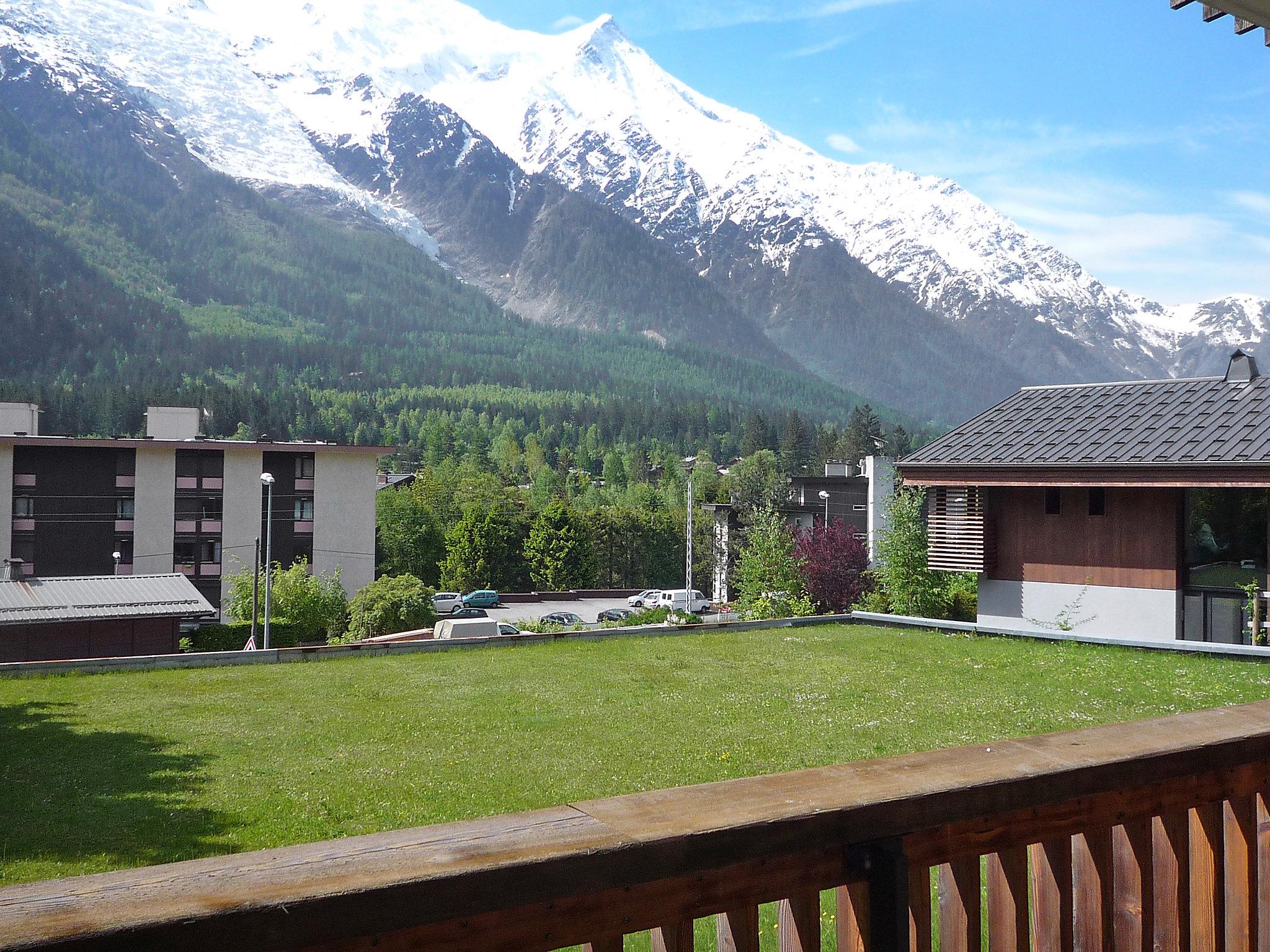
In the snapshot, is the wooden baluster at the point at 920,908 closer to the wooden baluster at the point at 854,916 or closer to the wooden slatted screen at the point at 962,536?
the wooden baluster at the point at 854,916

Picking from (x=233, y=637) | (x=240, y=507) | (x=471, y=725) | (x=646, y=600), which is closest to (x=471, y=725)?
(x=471, y=725)

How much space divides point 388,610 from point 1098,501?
31.4 meters

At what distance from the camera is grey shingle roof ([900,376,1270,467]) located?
15.1 metres

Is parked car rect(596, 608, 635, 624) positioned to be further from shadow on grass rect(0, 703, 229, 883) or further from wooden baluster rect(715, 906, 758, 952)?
wooden baluster rect(715, 906, 758, 952)

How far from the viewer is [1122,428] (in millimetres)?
16641

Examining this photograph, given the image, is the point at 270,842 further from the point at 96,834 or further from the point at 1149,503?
the point at 1149,503

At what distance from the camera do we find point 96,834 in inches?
220

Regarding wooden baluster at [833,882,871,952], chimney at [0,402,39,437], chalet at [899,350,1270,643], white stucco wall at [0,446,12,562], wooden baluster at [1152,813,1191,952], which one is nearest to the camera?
wooden baluster at [833,882,871,952]

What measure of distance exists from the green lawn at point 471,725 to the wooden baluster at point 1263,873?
14.5ft

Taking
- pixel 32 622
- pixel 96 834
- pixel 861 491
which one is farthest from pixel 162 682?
pixel 861 491

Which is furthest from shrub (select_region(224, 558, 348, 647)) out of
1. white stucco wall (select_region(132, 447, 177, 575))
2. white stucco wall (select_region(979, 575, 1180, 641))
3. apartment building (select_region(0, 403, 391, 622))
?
white stucco wall (select_region(979, 575, 1180, 641))

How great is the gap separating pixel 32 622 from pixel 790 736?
20.4 m

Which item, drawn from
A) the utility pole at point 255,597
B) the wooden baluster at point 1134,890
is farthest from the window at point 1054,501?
the utility pole at point 255,597

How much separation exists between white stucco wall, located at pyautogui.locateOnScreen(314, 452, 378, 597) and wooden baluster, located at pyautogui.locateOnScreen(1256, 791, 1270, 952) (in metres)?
53.1
